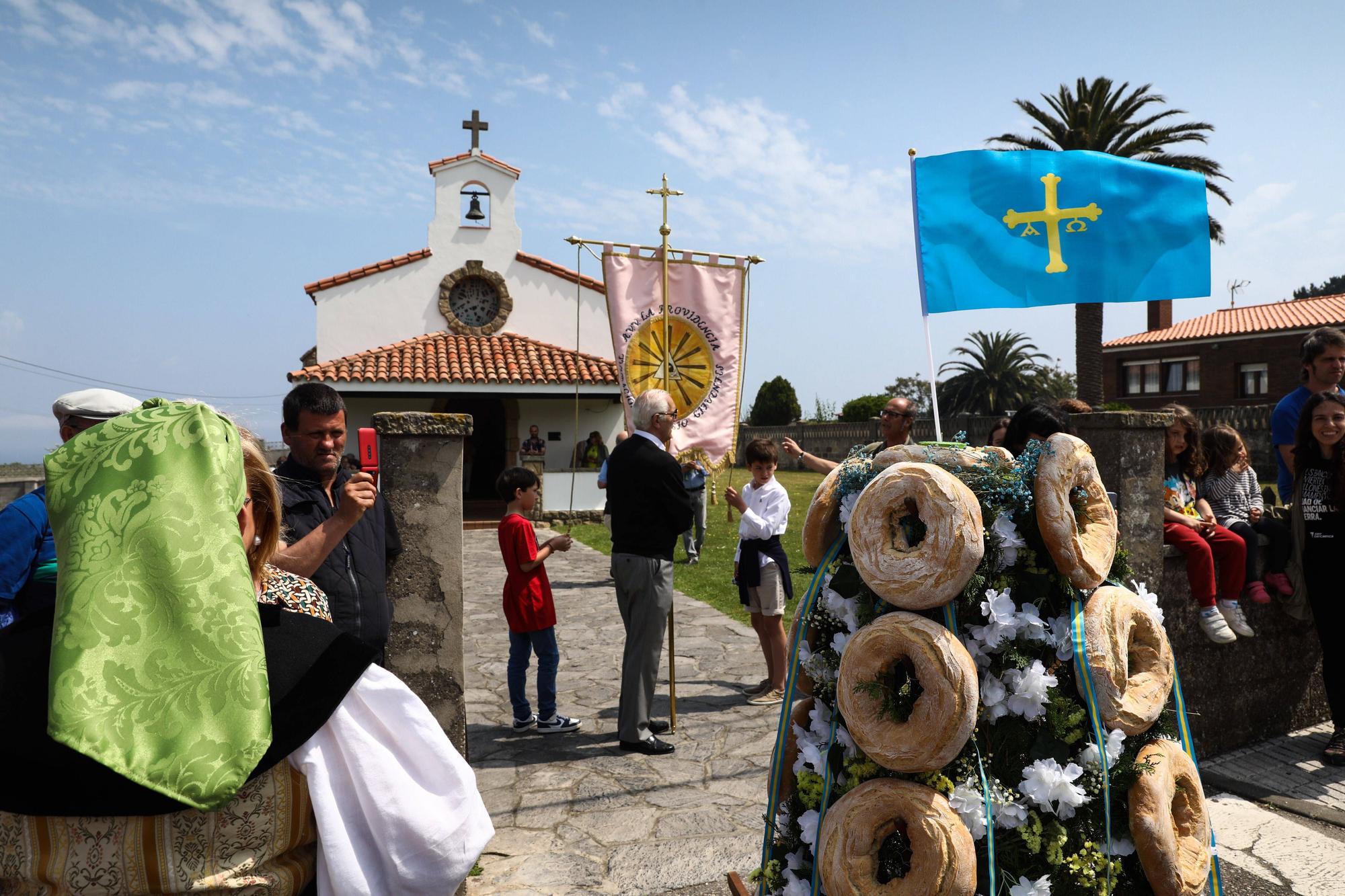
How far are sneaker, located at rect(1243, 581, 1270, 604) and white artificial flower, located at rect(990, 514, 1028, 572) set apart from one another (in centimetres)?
351

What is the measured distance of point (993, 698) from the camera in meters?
2.41

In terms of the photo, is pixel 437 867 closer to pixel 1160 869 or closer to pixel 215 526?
pixel 215 526

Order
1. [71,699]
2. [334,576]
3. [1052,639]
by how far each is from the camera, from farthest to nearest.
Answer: [334,576] → [1052,639] → [71,699]

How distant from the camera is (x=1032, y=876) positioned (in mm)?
2361

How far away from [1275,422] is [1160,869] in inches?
152

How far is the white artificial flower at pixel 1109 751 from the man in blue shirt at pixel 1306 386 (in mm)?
3282

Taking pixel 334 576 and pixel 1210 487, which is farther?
pixel 1210 487

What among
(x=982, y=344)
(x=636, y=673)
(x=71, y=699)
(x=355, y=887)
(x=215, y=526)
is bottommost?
(x=636, y=673)

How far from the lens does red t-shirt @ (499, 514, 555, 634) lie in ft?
17.4

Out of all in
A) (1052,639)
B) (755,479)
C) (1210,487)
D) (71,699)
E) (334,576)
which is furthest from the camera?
(755,479)

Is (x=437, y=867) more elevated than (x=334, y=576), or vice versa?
(x=334, y=576)

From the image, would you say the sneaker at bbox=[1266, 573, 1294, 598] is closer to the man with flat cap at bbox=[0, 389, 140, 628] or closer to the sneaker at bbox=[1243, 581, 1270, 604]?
the sneaker at bbox=[1243, 581, 1270, 604]

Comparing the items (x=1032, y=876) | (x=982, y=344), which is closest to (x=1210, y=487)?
(x=1032, y=876)

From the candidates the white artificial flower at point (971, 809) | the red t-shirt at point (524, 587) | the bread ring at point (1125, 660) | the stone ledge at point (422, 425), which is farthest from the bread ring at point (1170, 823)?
the red t-shirt at point (524, 587)
